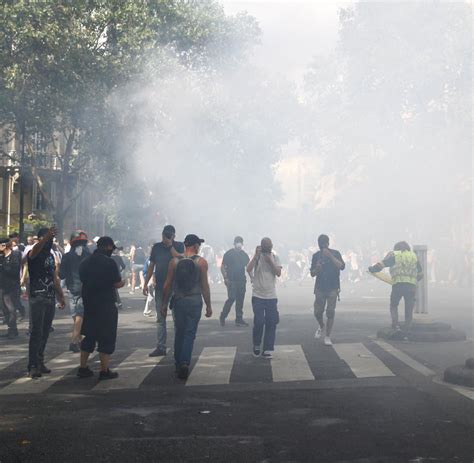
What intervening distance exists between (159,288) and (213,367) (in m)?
2.10

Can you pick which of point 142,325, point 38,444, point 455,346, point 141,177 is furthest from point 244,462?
point 141,177

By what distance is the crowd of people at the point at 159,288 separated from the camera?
383 inches

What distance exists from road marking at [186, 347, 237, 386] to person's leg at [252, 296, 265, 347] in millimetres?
383

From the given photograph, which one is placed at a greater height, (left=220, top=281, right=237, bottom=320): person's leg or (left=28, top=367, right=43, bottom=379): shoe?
(left=220, top=281, right=237, bottom=320): person's leg

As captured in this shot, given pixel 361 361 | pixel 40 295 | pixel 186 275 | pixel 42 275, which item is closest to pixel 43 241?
pixel 42 275

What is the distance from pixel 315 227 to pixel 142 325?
61.9 meters

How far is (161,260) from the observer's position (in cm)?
1213

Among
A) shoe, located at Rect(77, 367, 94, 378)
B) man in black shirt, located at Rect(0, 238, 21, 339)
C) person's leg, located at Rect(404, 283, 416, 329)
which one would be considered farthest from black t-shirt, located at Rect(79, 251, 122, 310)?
person's leg, located at Rect(404, 283, 416, 329)

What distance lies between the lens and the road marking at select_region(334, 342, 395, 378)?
970 centimetres

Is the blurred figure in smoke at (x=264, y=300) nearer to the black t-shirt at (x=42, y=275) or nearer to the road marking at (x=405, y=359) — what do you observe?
the road marking at (x=405, y=359)

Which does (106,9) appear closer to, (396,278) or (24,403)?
(396,278)

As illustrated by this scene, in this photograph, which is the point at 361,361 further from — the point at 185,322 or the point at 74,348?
the point at 74,348

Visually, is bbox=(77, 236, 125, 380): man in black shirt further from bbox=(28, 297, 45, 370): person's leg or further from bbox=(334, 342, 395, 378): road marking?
bbox=(334, 342, 395, 378): road marking

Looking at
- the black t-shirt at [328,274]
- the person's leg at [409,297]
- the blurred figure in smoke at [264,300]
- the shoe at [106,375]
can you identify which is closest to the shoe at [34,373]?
the shoe at [106,375]
